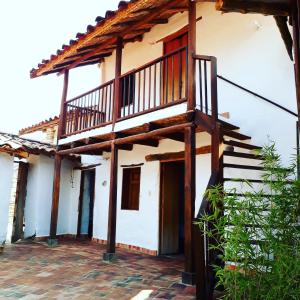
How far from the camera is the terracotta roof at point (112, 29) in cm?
574

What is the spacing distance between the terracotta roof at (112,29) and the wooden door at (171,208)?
127 inches

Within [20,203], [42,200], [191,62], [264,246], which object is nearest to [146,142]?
[191,62]

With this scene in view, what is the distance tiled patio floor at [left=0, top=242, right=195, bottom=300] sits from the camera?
14.3 feet

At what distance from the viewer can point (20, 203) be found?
30.5 ft

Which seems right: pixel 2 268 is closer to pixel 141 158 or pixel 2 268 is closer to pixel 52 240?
pixel 52 240

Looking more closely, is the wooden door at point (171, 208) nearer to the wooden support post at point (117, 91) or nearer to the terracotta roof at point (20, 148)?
the wooden support post at point (117, 91)

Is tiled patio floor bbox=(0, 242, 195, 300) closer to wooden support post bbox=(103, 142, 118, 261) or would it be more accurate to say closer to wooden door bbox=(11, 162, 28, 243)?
wooden support post bbox=(103, 142, 118, 261)

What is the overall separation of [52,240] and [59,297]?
14.5ft

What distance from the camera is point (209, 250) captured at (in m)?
3.95

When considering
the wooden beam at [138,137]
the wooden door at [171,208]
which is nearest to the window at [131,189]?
Result: the wooden door at [171,208]

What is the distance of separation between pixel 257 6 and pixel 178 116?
2777 mm

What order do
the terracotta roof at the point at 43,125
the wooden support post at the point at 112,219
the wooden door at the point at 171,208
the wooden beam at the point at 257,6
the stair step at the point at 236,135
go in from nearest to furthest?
the wooden beam at the point at 257,6 < the stair step at the point at 236,135 < the wooden support post at the point at 112,219 < the wooden door at the point at 171,208 < the terracotta roof at the point at 43,125

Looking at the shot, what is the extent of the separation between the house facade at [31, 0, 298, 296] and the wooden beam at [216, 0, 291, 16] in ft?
7.31

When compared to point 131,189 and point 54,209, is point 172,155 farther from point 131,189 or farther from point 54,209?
point 54,209
